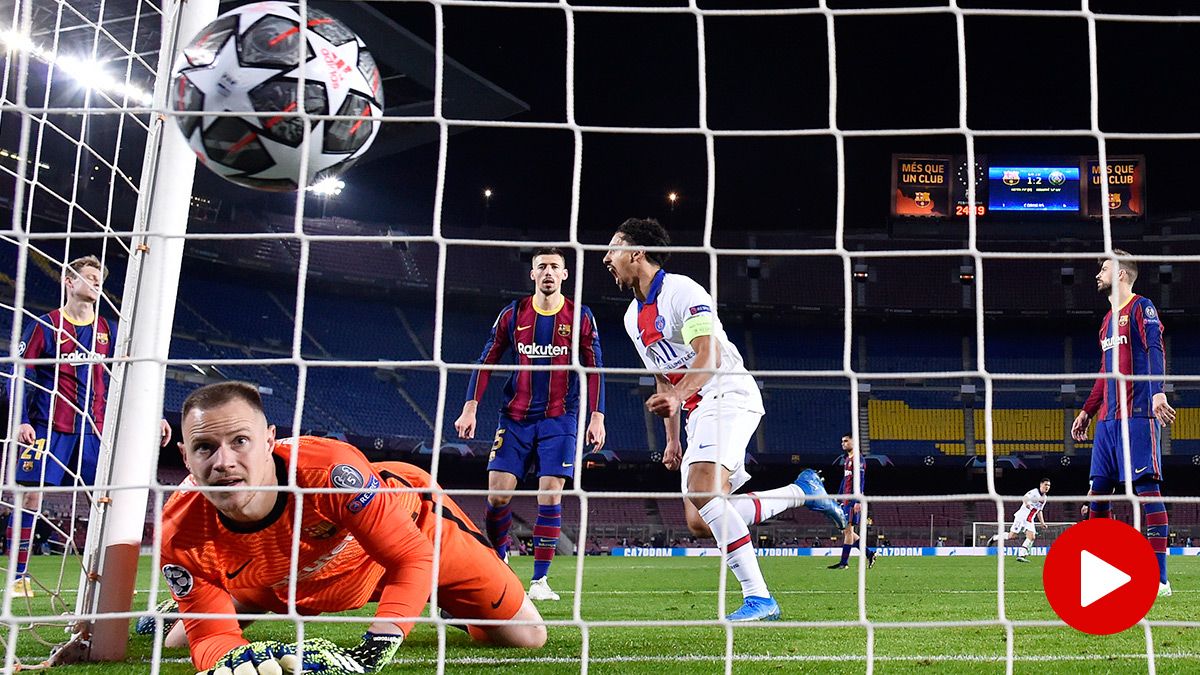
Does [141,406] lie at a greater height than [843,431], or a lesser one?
lesser

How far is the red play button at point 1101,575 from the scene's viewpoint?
2.84 meters

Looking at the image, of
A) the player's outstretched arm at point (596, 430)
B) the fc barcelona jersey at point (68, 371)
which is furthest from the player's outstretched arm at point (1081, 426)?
the fc barcelona jersey at point (68, 371)

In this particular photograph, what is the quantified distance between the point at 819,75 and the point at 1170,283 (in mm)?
11840

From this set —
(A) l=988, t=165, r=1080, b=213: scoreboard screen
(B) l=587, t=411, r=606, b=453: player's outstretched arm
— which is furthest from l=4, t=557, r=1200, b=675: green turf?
(A) l=988, t=165, r=1080, b=213: scoreboard screen

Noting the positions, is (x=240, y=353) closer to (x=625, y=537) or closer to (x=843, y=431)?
(x=625, y=537)

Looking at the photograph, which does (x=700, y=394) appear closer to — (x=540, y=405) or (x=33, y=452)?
(x=540, y=405)

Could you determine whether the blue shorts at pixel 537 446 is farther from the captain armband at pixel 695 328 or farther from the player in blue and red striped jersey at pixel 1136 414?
the player in blue and red striped jersey at pixel 1136 414

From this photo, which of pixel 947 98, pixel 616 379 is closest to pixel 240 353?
pixel 616 379

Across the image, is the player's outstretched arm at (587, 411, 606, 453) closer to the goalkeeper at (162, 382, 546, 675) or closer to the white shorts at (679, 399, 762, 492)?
the white shorts at (679, 399, 762, 492)

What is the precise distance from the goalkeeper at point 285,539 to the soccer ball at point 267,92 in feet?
→ 2.21

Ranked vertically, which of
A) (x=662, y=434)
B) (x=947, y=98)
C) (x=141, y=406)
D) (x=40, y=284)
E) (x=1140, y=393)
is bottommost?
(x=141, y=406)

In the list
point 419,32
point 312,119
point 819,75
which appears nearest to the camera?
point 312,119

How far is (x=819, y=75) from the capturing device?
63.4 feet

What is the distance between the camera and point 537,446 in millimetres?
6355
